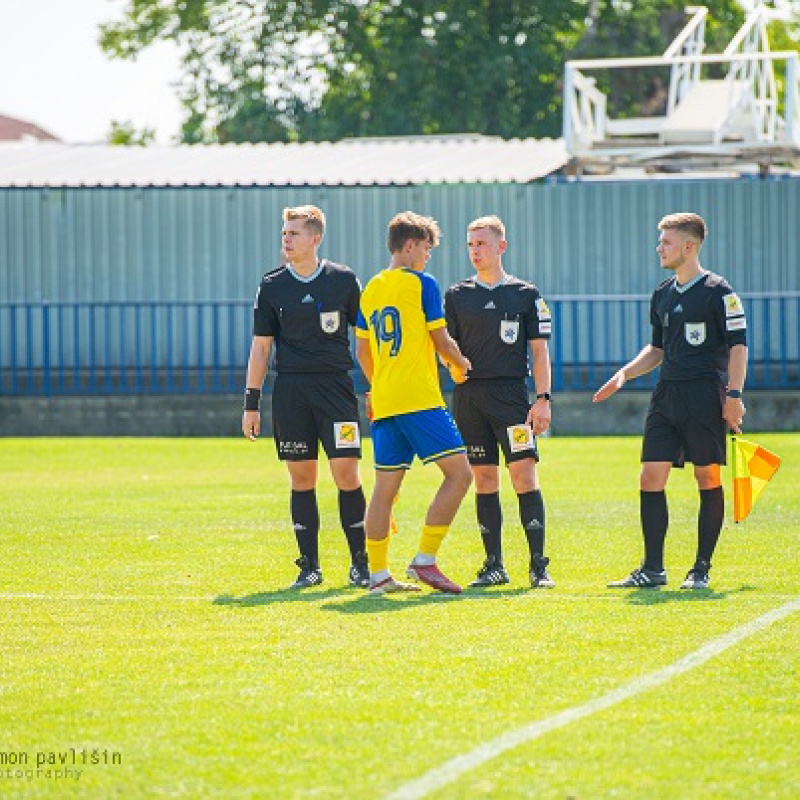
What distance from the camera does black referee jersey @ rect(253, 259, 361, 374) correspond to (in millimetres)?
10898

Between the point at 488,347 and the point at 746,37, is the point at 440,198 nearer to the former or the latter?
the point at 746,37

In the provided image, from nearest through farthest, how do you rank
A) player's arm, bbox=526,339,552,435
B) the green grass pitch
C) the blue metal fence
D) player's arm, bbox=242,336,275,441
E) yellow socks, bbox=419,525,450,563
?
the green grass pitch → yellow socks, bbox=419,525,450,563 → player's arm, bbox=526,339,552,435 → player's arm, bbox=242,336,275,441 → the blue metal fence

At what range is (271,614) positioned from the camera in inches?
380

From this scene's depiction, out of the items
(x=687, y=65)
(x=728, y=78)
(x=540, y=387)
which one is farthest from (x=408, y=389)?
(x=687, y=65)

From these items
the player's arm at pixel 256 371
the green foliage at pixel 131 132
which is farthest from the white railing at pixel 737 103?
the green foliage at pixel 131 132

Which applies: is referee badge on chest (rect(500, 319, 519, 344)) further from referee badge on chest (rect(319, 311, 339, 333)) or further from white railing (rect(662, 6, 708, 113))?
white railing (rect(662, 6, 708, 113))

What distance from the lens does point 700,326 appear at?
10734 mm

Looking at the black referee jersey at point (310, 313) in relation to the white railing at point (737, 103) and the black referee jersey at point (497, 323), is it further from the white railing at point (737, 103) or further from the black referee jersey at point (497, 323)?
the white railing at point (737, 103)

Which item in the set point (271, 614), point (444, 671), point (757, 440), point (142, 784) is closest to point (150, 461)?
point (757, 440)

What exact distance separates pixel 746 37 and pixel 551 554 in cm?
1876

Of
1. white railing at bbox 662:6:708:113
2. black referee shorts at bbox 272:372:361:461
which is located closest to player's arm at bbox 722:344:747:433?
black referee shorts at bbox 272:372:361:461

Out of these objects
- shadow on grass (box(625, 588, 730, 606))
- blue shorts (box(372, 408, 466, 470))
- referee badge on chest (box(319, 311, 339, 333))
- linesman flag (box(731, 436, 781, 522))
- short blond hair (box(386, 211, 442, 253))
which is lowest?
shadow on grass (box(625, 588, 730, 606))

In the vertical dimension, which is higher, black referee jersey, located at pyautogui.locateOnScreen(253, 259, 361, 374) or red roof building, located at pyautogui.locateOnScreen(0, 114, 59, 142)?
red roof building, located at pyautogui.locateOnScreen(0, 114, 59, 142)

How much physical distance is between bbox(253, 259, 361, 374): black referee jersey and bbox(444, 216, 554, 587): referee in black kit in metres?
0.57
